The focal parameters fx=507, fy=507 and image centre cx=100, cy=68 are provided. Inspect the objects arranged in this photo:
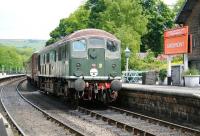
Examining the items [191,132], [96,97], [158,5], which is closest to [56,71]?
[96,97]

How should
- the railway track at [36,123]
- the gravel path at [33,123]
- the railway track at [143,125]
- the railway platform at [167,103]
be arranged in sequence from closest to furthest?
1. the railway track at [143,125]
2. the railway track at [36,123]
3. the gravel path at [33,123]
4. the railway platform at [167,103]

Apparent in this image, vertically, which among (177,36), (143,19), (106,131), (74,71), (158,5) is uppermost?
(158,5)

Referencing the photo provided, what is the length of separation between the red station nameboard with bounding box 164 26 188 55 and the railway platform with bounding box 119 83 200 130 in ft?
31.8

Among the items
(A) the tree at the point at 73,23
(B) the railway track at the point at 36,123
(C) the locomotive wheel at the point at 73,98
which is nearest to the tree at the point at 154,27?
(A) the tree at the point at 73,23

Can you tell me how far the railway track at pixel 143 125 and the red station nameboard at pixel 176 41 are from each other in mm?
12060

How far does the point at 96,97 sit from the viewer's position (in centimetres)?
2161

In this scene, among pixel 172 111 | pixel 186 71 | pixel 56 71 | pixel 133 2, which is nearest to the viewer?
pixel 172 111

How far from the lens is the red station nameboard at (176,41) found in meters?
31.2

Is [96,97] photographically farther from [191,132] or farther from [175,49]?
[175,49]

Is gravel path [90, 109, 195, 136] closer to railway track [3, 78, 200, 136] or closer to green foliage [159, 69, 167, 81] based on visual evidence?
railway track [3, 78, 200, 136]

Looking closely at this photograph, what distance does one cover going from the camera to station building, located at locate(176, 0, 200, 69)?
35.8 m

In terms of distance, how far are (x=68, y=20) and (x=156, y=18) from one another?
52.6 feet

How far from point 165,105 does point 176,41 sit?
14.5 meters

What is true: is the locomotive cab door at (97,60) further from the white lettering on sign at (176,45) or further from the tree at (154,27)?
the tree at (154,27)
